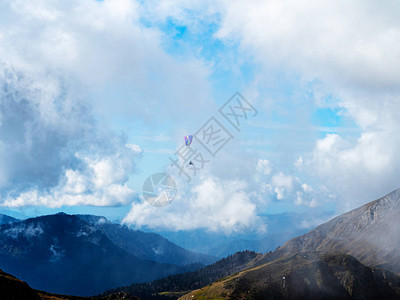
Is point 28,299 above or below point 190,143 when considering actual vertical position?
below

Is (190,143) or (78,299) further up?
(190,143)

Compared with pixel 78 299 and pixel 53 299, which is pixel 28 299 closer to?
pixel 53 299

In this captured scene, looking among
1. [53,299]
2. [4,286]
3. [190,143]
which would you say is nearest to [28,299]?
[4,286]

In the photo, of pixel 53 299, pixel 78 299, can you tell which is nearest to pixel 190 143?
pixel 53 299

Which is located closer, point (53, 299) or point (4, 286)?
point (4, 286)

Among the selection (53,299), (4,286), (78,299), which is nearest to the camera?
(4,286)

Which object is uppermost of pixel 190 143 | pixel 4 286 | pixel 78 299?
pixel 190 143

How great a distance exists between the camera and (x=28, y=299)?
101000 millimetres

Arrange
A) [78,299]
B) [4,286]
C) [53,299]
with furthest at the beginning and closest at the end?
[78,299] → [53,299] → [4,286]

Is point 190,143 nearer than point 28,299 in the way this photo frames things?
No

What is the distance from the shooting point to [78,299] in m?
193

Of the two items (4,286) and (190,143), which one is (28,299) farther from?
(190,143)

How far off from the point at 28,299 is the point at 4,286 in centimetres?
1041

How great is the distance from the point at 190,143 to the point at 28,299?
10048cm
